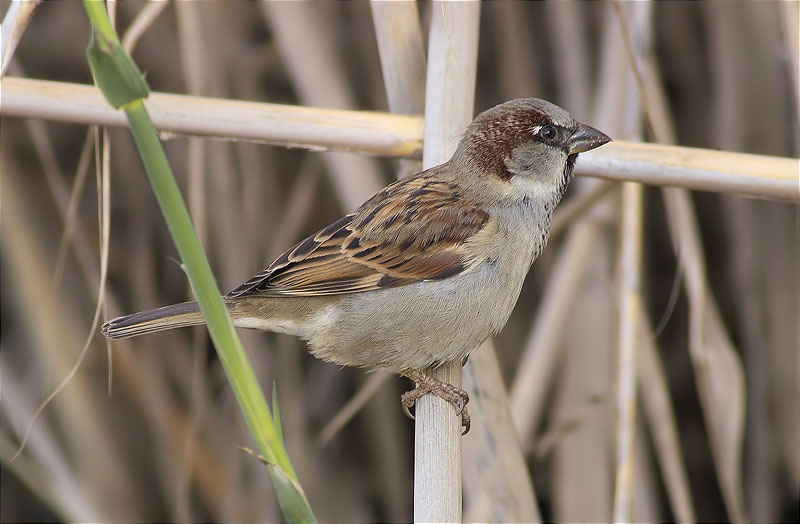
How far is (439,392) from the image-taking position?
174cm

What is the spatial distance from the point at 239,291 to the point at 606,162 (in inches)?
34.5

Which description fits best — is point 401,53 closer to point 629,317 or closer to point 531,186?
point 531,186

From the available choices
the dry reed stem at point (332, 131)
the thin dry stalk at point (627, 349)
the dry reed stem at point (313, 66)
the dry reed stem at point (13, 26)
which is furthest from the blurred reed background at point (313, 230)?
the dry reed stem at point (13, 26)

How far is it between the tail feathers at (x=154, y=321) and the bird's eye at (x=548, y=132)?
887mm

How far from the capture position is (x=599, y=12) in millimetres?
2848

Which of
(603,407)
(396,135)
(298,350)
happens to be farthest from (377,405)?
(396,135)

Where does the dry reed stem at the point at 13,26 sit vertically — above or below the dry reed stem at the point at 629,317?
above

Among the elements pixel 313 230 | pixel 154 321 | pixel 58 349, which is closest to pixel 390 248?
pixel 154 321

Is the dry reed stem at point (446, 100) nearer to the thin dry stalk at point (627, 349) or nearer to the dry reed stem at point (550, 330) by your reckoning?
the thin dry stalk at point (627, 349)

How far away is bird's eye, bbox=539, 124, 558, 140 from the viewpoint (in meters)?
1.91

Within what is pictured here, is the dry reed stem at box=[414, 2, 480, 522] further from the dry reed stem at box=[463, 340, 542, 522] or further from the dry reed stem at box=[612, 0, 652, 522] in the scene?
the dry reed stem at box=[612, 0, 652, 522]

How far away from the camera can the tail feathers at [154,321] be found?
69.0 inches

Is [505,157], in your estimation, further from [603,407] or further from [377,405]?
[377,405]

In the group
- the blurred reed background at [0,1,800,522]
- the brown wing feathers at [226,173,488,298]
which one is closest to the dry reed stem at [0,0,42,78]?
the brown wing feathers at [226,173,488,298]
